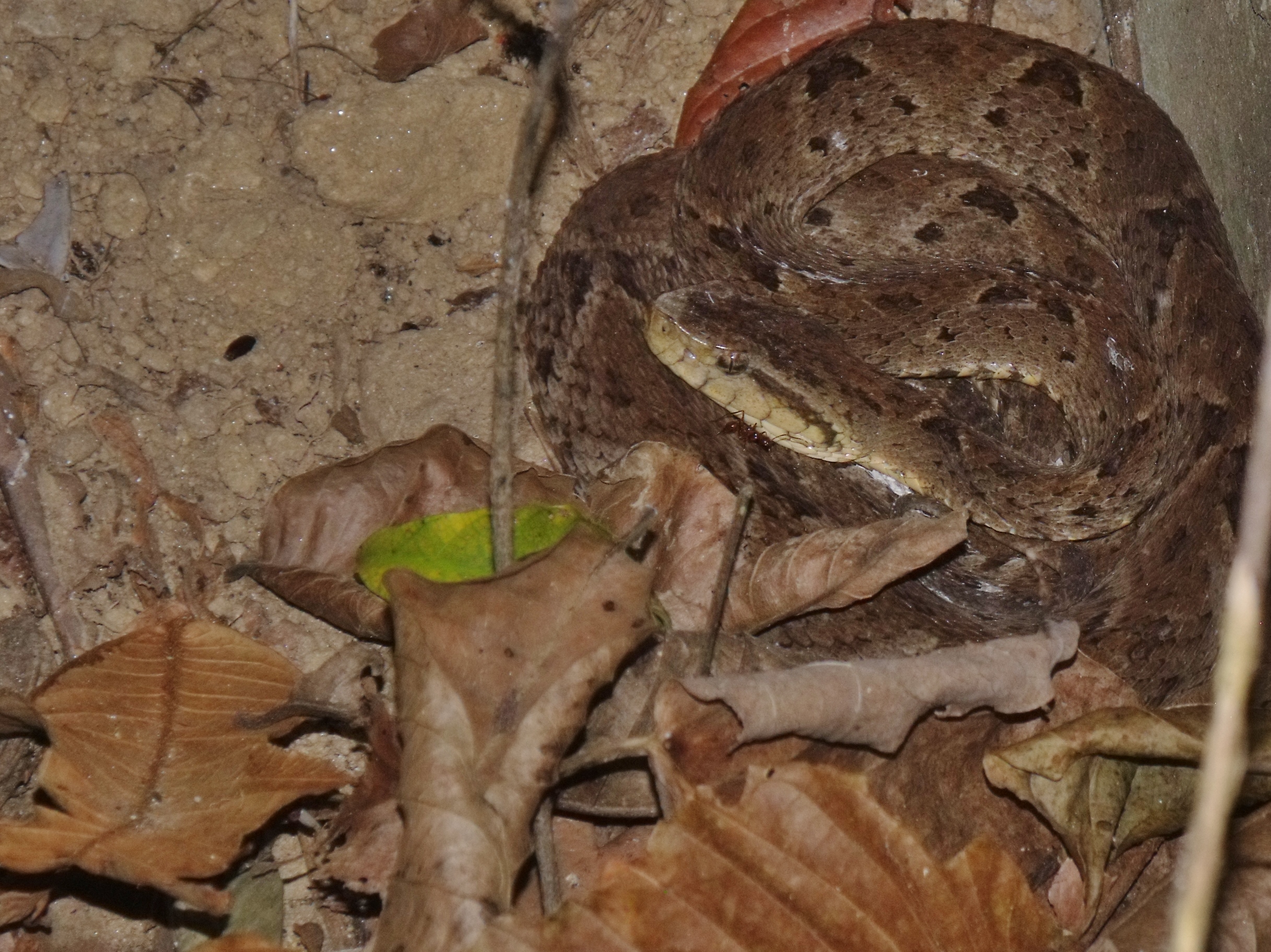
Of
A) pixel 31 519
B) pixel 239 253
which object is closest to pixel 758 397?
pixel 239 253

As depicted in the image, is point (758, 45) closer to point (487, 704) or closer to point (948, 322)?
point (948, 322)

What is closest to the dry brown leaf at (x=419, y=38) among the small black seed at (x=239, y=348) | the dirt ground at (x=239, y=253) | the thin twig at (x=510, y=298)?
the dirt ground at (x=239, y=253)

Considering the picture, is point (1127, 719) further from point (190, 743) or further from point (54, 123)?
point (54, 123)

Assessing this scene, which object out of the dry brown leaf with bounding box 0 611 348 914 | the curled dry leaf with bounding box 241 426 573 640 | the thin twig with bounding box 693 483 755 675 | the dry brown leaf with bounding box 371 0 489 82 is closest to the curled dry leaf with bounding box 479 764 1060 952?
the thin twig with bounding box 693 483 755 675

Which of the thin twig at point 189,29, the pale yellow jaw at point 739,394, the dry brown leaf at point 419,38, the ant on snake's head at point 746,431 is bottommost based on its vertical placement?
the ant on snake's head at point 746,431

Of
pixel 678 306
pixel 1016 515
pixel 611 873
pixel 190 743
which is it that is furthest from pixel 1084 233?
pixel 190 743

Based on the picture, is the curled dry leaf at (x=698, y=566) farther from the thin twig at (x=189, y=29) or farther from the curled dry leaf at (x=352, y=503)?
the thin twig at (x=189, y=29)

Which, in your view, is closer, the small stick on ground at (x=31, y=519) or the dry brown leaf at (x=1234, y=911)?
the dry brown leaf at (x=1234, y=911)
